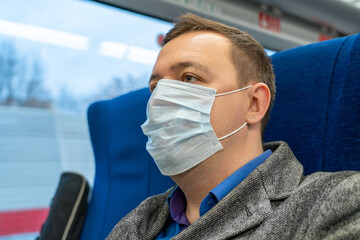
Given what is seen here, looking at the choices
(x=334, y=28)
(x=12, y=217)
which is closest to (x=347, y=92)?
(x=12, y=217)

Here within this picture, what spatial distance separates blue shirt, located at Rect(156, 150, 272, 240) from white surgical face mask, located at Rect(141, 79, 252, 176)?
99mm

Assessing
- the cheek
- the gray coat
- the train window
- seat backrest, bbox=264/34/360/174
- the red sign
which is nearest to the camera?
the gray coat

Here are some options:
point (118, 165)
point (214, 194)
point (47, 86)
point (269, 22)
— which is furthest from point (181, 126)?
point (269, 22)

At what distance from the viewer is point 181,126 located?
1.04 m

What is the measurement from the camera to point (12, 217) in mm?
1959

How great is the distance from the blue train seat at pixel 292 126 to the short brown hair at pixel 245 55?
6 cm

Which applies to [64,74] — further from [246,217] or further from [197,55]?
[246,217]

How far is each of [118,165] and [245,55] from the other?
2.66 ft

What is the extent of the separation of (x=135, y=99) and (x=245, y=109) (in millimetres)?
615

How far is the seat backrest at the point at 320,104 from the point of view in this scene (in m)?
0.93

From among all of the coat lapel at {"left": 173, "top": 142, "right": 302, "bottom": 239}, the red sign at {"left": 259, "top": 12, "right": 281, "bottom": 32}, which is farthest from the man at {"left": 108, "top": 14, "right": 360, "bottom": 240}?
the red sign at {"left": 259, "top": 12, "right": 281, "bottom": 32}

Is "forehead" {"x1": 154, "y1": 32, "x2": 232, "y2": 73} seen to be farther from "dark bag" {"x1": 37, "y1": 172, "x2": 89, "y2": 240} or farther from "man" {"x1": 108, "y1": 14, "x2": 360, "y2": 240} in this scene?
"dark bag" {"x1": 37, "y1": 172, "x2": 89, "y2": 240}

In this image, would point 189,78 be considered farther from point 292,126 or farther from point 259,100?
point 292,126

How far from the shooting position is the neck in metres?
1.04
